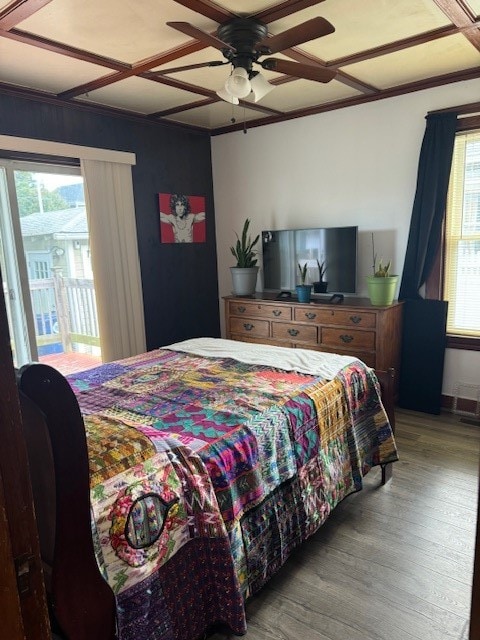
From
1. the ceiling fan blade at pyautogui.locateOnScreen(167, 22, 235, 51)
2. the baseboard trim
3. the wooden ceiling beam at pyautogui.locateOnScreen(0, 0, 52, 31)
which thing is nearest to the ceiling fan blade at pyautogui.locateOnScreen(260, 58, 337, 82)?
the ceiling fan blade at pyautogui.locateOnScreen(167, 22, 235, 51)

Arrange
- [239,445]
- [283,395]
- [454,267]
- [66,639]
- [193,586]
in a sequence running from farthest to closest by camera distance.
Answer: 1. [454,267]
2. [283,395]
3. [239,445]
4. [193,586]
5. [66,639]

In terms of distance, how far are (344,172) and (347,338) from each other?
1485mm

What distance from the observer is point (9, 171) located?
3230mm

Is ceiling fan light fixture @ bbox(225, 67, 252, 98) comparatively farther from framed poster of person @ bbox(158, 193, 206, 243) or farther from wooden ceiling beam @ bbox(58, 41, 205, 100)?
framed poster of person @ bbox(158, 193, 206, 243)

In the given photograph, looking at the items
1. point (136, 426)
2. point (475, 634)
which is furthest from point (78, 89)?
point (475, 634)

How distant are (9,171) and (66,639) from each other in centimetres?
303

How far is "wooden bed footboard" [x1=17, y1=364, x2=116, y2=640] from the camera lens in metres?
1.18

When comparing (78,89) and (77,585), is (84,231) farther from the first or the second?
(77,585)

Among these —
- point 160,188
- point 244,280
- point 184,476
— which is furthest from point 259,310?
point 184,476

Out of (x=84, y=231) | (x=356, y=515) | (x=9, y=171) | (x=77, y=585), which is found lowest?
(x=356, y=515)

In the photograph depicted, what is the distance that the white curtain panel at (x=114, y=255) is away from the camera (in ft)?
12.2

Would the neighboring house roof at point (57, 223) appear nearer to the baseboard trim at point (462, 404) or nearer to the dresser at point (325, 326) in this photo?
the dresser at point (325, 326)

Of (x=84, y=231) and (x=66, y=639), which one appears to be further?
(x=84, y=231)

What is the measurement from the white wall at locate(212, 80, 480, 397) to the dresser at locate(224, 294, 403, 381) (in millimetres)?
504
